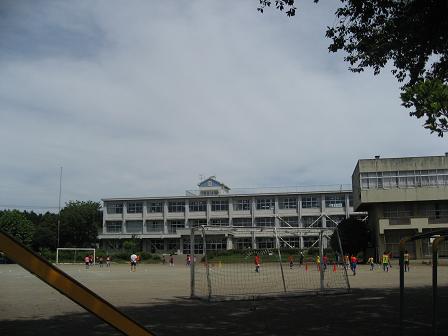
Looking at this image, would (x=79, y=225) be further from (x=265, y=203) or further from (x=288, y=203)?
(x=288, y=203)

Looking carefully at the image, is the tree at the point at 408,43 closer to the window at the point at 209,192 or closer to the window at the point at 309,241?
the window at the point at 309,241

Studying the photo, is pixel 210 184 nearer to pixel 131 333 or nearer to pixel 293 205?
pixel 293 205

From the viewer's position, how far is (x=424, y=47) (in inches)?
502

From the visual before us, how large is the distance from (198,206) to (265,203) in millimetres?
12475

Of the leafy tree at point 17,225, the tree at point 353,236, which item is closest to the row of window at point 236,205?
the leafy tree at point 17,225

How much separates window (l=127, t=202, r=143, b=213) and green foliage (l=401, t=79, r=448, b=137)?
282ft

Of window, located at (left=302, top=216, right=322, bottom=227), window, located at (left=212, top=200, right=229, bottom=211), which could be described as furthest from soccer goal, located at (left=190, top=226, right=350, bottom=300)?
window, located at (left=212, top=200, right=229, bottom=211)

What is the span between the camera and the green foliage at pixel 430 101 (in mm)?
13789

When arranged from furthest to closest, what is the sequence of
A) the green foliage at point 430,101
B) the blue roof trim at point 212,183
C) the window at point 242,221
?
the blue roof trim at point 212,183, the window at point 242,221, the green foliage at point 430,101

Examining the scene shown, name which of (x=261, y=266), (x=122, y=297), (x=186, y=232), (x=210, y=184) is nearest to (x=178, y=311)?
(x=122, y=297)

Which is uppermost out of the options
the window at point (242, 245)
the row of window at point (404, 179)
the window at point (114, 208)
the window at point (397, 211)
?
the row of window at point (404, 179)

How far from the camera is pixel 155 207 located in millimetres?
97688

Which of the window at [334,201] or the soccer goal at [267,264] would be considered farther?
the window at [334,201]

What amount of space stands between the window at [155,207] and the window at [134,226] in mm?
3042
